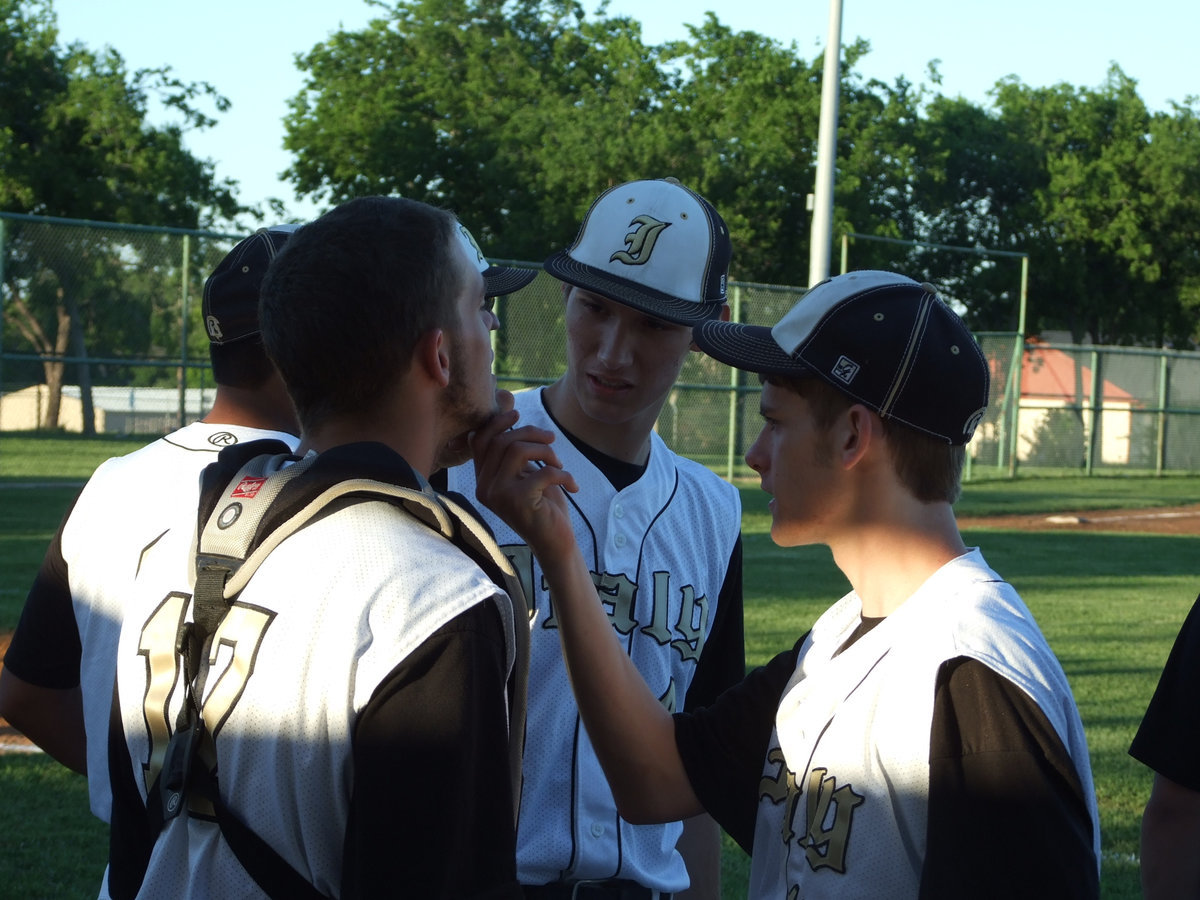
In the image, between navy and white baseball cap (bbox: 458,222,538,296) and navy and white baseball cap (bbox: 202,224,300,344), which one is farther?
navy and white baseball cap (bbox: 202,224,300,344)

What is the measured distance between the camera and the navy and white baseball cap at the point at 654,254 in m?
3.03

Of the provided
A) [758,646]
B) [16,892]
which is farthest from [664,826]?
[758,646]

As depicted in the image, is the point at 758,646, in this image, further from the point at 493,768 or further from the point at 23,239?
the point at 23,239

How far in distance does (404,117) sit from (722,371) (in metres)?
33.3

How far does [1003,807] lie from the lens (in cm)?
168

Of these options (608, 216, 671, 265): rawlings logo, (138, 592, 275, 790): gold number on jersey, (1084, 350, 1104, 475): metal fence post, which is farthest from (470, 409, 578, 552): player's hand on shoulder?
(1084, 350, 1104, 475): metal fence post

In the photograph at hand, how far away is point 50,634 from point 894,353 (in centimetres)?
190

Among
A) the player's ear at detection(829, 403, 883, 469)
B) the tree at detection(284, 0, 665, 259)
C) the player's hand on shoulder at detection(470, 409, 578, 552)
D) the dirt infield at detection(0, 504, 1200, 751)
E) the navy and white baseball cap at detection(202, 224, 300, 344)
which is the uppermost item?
the tree at detection(284, 0, 665, 259)

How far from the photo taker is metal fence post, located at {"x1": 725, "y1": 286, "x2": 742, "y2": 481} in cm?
2056

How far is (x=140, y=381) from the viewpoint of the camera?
15.9 meters

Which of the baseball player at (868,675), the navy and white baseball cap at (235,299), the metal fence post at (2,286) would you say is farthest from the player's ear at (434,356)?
the metal fence post at (2,286)

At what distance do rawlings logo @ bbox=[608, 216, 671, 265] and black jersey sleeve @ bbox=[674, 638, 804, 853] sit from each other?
1102 mm

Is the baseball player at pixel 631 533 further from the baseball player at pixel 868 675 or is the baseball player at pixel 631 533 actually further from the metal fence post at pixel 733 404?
the metal fence post at pixel 733 404

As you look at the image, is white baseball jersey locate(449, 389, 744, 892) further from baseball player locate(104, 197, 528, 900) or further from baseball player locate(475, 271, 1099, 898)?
baseball player locate(104, 197, 528, 900)
